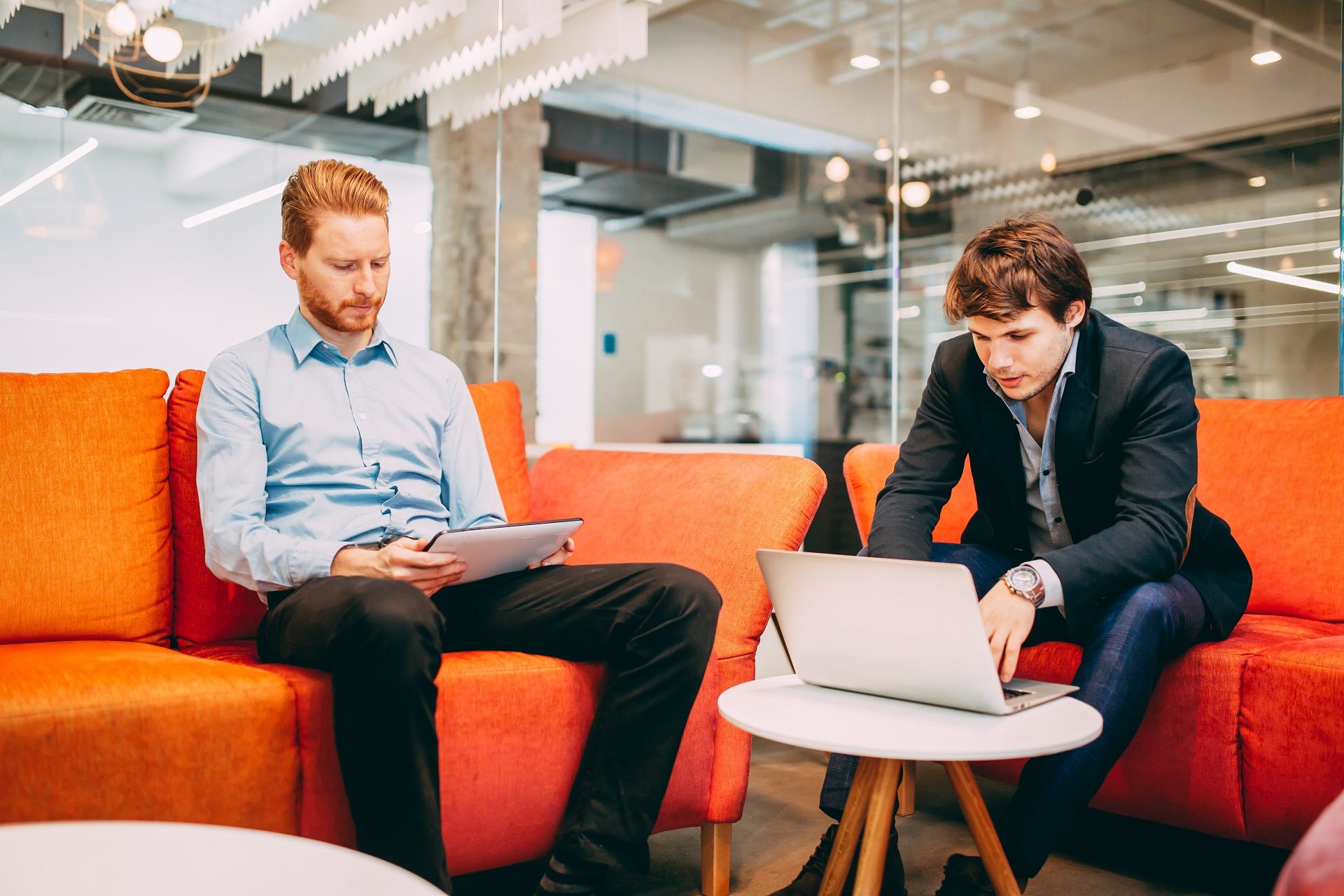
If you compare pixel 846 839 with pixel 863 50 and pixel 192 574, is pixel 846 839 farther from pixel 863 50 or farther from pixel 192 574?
pixel 863 50

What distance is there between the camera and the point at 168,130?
3.35 m

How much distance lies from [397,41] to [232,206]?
1.33 metres

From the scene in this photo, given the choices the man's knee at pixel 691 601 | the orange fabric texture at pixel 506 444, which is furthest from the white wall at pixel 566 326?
the man's knee at pixel 691 601

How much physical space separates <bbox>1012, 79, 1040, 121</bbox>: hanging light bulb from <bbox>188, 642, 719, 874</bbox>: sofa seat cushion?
5.03 metres

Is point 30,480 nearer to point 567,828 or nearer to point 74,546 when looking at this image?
point 74,546

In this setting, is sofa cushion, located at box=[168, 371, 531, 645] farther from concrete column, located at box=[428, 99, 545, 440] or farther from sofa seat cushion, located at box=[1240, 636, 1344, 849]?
concrete column, located at box=[428, 99, 545, 440]

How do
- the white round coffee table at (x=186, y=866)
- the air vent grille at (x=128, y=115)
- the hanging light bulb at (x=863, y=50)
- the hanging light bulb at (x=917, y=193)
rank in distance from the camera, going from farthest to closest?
the hanging light bulb at (x=863, y=50) < the hanging light bulb at (x=917, y=193) < the air vent grille at (x=128, y=115) < the white round coffee table at (x=186, y=866)

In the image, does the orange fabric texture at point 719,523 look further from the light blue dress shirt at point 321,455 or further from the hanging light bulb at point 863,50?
the hanging light bulb at point 863,50

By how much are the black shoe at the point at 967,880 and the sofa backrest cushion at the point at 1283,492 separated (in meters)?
1.12

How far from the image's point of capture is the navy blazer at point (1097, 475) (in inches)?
61.7

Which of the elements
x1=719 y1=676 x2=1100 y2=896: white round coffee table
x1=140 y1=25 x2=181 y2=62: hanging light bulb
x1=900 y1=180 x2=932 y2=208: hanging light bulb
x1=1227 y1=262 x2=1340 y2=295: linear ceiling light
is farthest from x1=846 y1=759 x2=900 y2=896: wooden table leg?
x1=900 y1=180 x2=932 y2=208: hanging light bulb

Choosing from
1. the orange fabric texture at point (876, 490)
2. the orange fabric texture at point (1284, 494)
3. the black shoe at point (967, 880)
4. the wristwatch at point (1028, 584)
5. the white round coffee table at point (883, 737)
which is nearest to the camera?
the white round coffee table at point (883, 737)

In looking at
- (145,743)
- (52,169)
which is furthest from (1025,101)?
(145,743)

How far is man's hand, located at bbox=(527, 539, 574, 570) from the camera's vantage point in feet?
5.88
